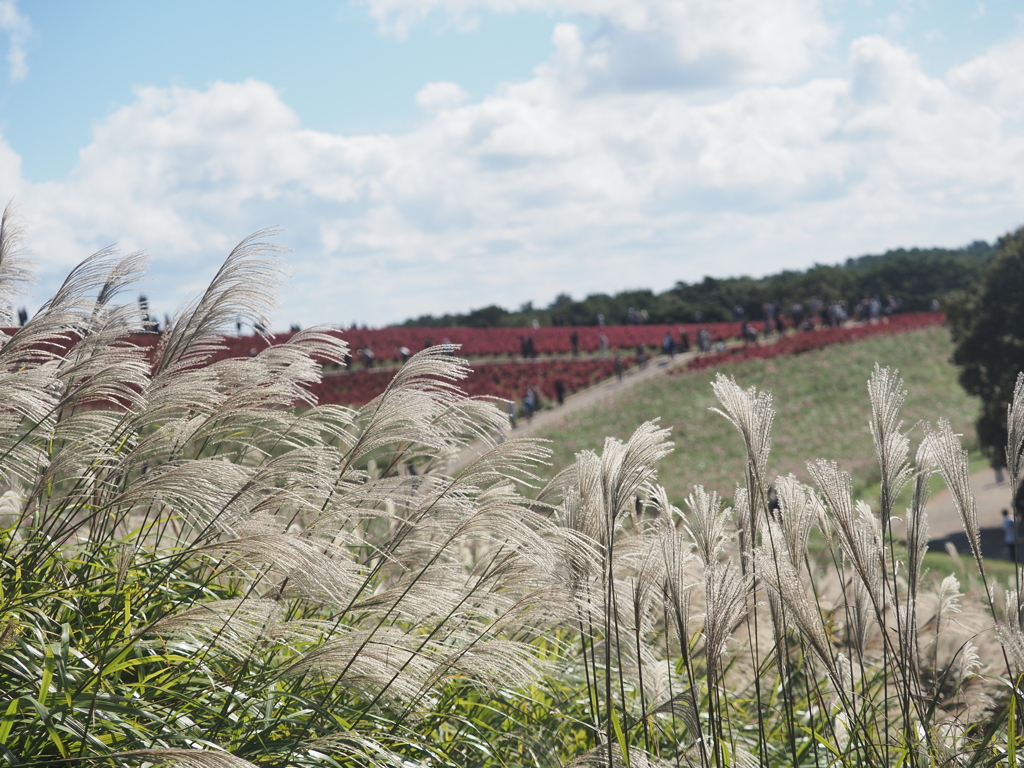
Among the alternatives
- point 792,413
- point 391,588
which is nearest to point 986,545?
point 792,413

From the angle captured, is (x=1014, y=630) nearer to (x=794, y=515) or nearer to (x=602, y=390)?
(x=794, y=515)

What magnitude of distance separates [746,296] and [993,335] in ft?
133

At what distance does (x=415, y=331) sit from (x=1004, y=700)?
3166 cm

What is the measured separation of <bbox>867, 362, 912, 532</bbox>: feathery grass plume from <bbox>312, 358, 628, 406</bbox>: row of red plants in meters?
15.5

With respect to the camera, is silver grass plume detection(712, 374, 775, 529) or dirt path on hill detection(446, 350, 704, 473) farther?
dirt path on hill detection(446, 350, 704, 473)

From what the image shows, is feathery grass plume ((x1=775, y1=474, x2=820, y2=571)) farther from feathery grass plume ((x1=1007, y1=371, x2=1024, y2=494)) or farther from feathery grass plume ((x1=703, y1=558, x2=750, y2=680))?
feathery grass plume ((x1=1007, y1=371, x2=1024, y2=494))

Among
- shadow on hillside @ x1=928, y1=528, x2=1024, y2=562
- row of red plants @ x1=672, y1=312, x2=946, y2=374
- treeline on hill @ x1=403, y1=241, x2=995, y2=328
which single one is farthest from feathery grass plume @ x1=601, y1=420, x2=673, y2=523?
treeline on hill @ x1=403, y1=241, x2=995, y2=328

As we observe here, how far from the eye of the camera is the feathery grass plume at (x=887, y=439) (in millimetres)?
2492

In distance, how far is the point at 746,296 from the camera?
2277 inches

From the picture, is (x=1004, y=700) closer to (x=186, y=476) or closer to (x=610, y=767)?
(x=610, y=767)

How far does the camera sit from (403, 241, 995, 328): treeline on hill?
173 ft

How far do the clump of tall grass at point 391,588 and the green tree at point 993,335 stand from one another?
15.5 meters

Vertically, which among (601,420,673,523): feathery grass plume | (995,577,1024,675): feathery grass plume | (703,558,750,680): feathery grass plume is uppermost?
(601,420,673,523): feathery grass plume

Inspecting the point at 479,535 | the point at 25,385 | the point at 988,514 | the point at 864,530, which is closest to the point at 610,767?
the point at 479,535
